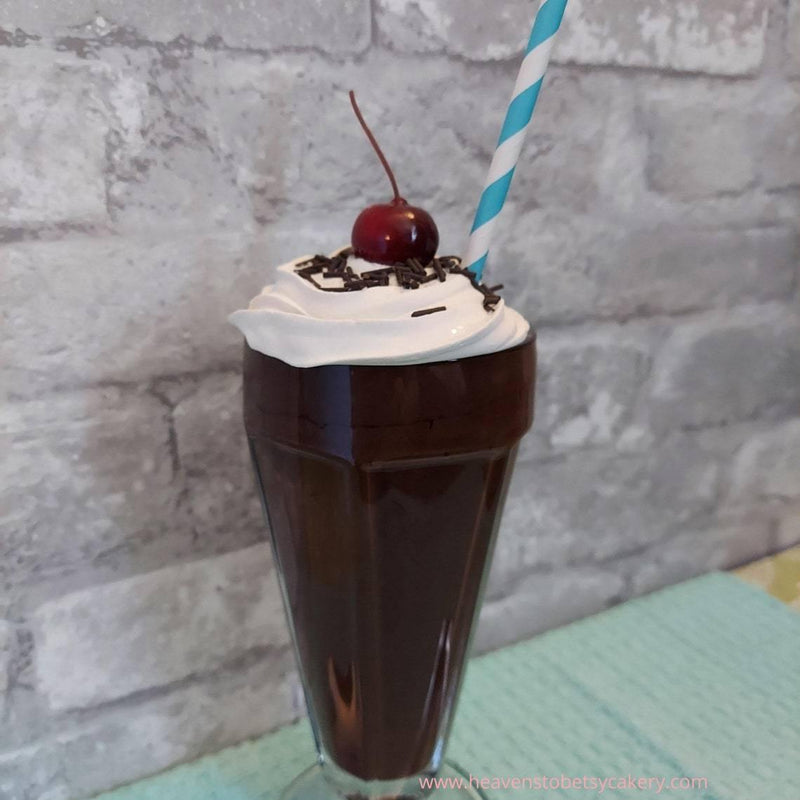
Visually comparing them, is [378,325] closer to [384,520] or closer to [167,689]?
[384,520]

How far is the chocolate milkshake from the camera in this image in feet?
1.57

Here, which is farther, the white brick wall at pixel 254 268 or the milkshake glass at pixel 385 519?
the white brick wall at pixel 254 268

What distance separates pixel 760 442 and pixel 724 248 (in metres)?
0.27

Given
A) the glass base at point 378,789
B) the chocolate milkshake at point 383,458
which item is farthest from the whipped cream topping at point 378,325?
the glass base at point 378,789

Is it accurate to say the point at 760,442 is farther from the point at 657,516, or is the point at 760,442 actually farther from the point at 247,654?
the point at 247,654

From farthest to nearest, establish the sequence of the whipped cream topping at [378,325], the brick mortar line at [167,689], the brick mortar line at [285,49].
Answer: the brick mortar line at [167,689] < the brick mortar line at [285,49] < the whipped cream topping at [378,325]

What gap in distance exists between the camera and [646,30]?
0.81 metres

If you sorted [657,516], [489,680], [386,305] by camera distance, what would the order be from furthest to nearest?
[657,516], [489,680], [386,305]

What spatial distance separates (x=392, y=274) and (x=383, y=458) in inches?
4.7

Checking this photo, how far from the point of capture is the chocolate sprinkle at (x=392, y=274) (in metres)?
0.51

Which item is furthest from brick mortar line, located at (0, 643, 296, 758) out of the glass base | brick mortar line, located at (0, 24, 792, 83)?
brick mortar line, located at (0, 24, 792, 83)

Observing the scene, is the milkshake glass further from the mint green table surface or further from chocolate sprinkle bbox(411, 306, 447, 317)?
the mint green table surface

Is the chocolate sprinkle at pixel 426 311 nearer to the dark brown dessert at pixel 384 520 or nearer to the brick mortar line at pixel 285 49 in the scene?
the dark brown dessert at pixel 384 520

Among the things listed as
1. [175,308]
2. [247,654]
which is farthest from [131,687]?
[175,308]
